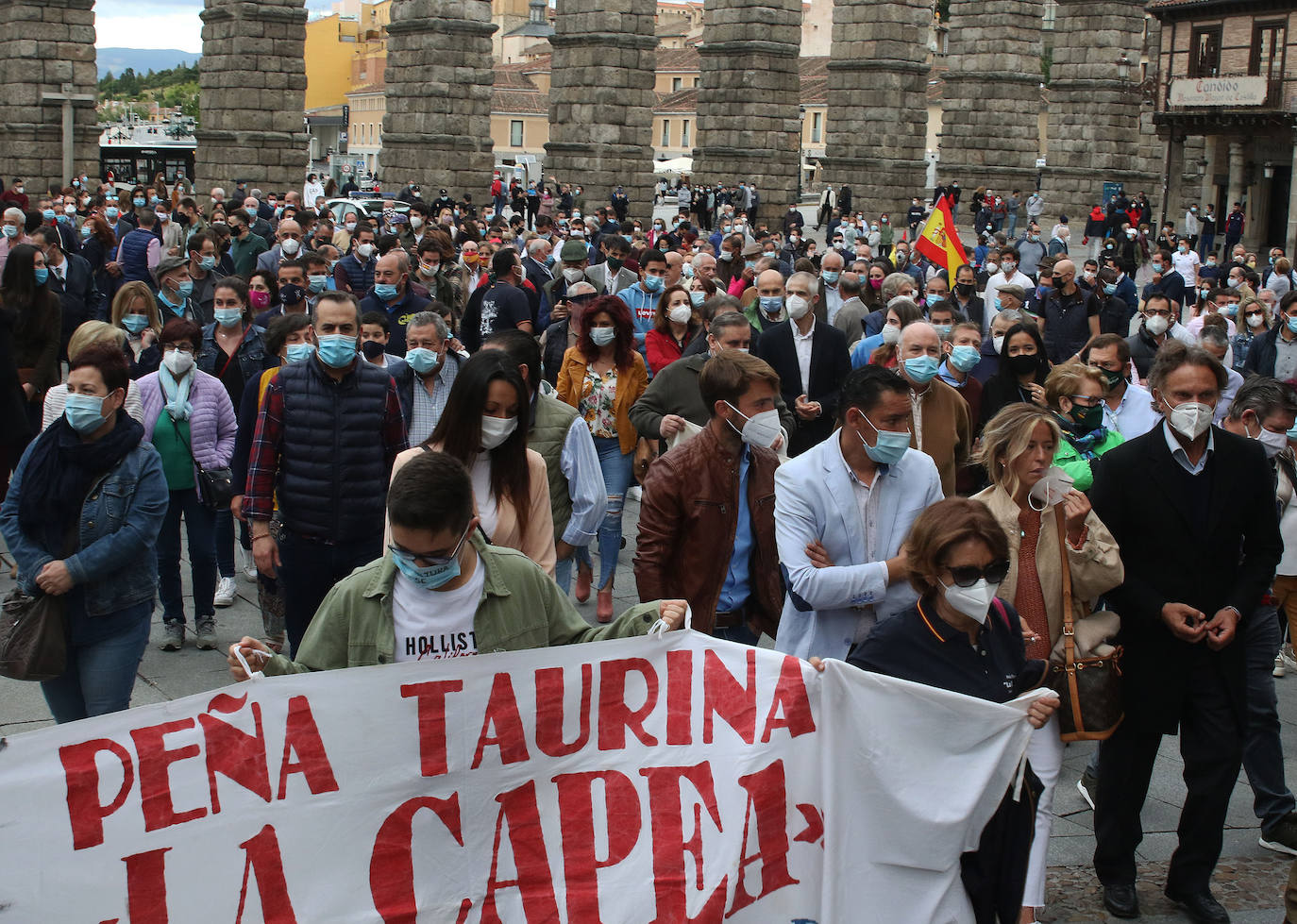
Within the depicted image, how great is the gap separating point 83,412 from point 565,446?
6.92 feet

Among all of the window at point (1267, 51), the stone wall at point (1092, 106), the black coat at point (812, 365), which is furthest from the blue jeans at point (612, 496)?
the window at point (1267, 51)

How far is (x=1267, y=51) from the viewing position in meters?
41.7

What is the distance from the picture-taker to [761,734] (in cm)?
441

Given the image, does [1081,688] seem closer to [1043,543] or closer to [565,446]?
[1043,543]

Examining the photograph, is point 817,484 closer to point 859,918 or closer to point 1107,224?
point 859,918

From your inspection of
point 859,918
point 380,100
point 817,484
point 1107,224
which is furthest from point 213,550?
point 380,100

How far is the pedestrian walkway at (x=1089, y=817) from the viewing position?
5398 millimetres

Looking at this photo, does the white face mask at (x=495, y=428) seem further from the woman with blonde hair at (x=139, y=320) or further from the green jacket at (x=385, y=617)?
the woman with blonde hair at (x=139, y=320)

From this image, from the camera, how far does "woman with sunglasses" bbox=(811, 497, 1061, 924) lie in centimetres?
421

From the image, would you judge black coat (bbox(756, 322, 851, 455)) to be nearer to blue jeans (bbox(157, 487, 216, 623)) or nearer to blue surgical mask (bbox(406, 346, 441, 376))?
blue surgical mask (bbox(406, 346, 441, 376))

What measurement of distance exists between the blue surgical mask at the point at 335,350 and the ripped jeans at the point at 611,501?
2.64 metres

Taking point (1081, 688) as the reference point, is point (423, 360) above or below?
above

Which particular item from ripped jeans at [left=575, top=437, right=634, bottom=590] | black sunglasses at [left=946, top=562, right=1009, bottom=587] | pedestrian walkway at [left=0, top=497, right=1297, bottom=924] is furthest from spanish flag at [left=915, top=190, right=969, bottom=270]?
black sunglasses at [left=946, top=562, right=1009, bottom=587]

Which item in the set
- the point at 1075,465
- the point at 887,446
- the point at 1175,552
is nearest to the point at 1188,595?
the point at 1175,552
